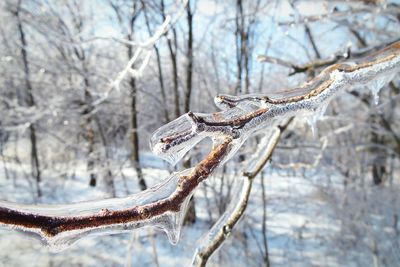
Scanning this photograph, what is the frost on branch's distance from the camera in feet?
1.62

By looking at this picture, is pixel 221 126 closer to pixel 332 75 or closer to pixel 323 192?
pixel 332 75

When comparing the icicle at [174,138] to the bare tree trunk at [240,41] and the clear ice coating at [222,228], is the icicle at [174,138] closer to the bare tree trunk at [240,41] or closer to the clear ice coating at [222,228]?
the clear ice coating at [222,228]

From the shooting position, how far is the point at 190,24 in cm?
665

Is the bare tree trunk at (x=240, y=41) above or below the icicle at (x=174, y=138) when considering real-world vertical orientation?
above

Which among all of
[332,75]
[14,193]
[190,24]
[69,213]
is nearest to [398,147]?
[190,24]

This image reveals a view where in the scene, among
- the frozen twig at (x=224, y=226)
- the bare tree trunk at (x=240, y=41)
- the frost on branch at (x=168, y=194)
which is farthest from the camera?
the bare tree trunk at (x=240, y=41)

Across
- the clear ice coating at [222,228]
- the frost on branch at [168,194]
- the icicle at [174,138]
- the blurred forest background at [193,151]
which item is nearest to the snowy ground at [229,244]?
the blurred forest background at [193,151]

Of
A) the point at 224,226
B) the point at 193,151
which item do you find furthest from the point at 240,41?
the point at 224,226

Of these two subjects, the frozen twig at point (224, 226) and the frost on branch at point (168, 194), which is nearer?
the frost on branch at point (168, 194)

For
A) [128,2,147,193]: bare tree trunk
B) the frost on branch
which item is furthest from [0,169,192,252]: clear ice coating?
[128,2,147,193]: bare tree trunk

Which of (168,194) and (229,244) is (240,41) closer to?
(229,244)

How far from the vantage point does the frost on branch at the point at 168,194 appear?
50 cm

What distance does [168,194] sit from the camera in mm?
583

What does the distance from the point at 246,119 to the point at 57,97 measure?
8937 mm
